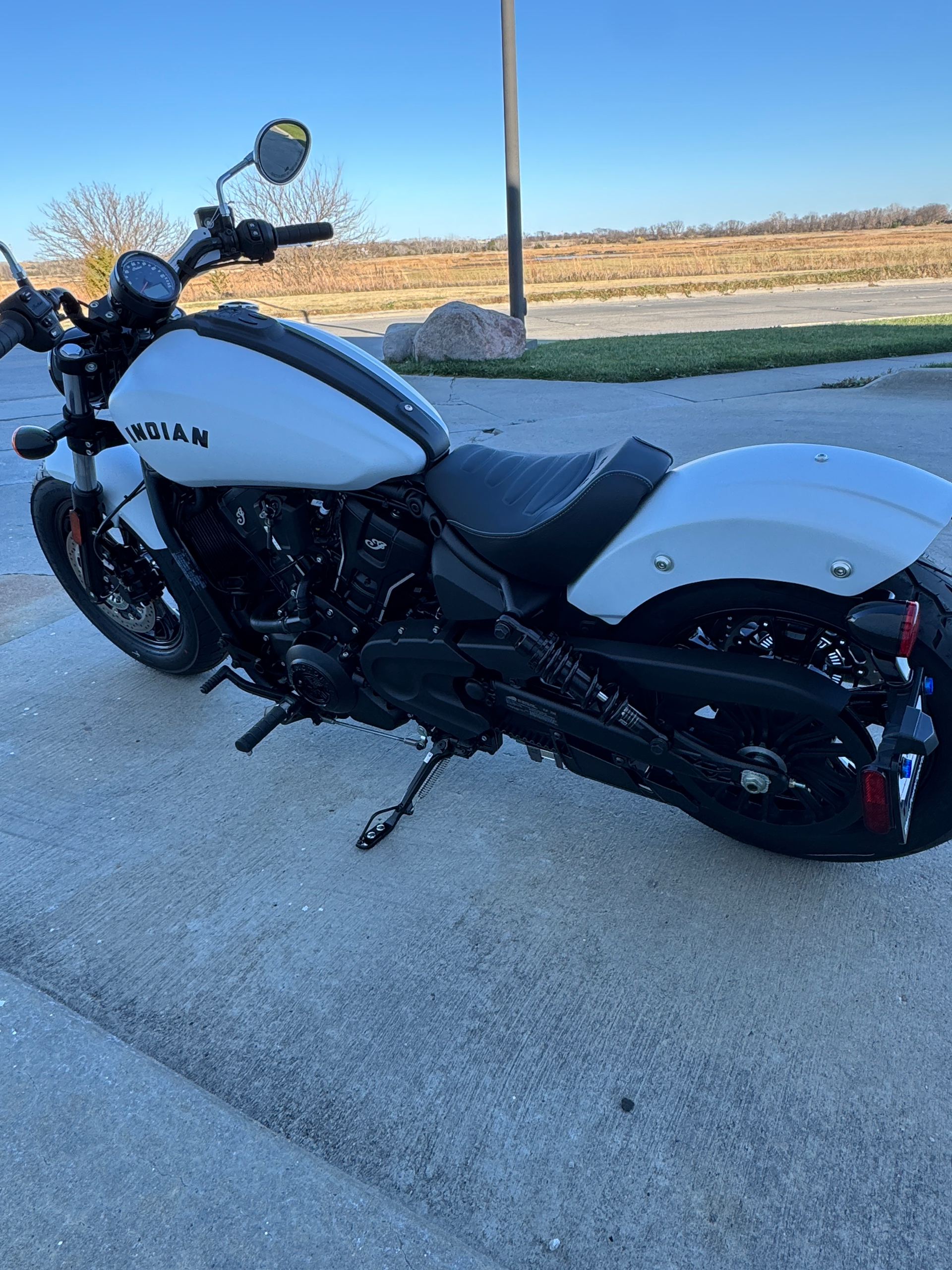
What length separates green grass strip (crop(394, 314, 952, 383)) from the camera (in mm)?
9344

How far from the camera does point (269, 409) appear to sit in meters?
2.12

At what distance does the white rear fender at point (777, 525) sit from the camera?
167 centimetres

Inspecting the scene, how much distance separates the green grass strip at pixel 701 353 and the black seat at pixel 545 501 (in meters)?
7.28

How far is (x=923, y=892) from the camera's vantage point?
2.17 m

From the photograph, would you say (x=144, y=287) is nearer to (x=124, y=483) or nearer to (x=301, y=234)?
(x=301, y=234)

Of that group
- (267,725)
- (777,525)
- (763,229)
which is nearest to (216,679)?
(267,725)

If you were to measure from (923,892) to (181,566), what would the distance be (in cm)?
220

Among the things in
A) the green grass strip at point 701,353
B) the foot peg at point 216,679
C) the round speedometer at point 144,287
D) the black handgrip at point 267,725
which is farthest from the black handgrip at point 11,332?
the green grass strip at point 701,353

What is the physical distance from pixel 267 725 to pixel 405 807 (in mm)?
486

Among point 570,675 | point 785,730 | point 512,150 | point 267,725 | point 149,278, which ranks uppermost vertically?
point 512,150

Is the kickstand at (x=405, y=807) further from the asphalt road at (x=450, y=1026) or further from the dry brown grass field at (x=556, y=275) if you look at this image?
the dry brown grass field at (x=556, y=275)

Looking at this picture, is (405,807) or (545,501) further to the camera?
(405,807)

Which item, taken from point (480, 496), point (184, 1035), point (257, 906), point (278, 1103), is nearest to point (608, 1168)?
point (278, 1103)

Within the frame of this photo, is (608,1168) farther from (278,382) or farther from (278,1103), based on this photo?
(278,382)
